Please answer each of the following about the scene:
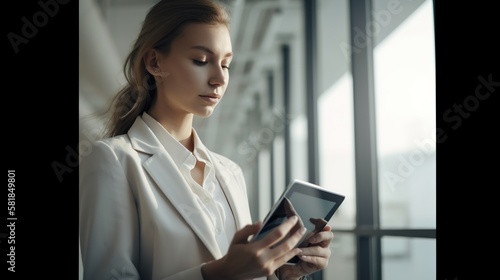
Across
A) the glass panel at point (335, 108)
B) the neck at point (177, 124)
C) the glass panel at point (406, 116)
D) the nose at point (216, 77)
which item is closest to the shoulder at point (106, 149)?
the neck at point (177, 124)

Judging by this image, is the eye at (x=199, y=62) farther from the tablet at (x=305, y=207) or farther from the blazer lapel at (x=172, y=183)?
the tablet at (x=305, y=207)

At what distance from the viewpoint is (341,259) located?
5.20 meters

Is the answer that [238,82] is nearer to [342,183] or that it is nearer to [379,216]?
[342,183]

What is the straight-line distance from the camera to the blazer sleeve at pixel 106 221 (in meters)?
1.17

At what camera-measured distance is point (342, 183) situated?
4664mm
